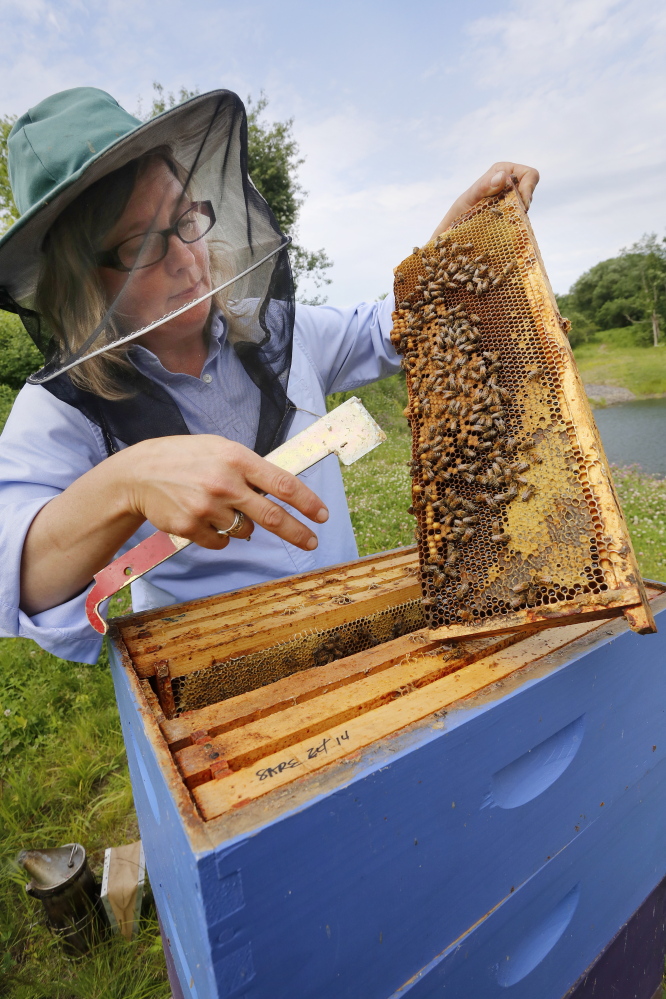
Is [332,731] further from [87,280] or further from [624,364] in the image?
[624,364]

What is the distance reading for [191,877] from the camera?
0.80 metres

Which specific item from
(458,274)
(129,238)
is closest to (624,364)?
(458,274)

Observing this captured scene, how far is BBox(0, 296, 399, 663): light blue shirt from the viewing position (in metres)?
1.70

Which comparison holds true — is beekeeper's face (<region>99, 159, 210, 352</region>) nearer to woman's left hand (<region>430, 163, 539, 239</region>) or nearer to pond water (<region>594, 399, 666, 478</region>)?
woman's left hand (<region>430, 163, 539, 239</region>)

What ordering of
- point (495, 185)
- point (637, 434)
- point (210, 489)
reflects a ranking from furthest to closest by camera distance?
1. point (637, 434)
2. point (495, 185)
3. point (210, 489)

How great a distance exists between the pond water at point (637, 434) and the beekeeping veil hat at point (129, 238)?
8.05m

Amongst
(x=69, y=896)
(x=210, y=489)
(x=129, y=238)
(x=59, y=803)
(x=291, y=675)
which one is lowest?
(x=69, y=896)

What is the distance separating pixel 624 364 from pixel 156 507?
19219 millimetres

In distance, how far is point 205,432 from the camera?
2.14m

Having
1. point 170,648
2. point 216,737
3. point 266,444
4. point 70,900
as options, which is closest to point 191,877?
point 216,737

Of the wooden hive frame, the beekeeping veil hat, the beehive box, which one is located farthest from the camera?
the beekeeping veil hat

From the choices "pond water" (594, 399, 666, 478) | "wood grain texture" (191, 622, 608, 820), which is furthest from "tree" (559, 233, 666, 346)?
"wood grain texture" (191, 622, 608, 820)

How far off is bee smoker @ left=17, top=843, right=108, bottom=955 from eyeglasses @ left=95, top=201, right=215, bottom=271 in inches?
103

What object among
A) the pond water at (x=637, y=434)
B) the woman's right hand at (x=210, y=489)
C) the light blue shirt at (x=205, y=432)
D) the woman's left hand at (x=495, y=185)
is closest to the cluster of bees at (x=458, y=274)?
the woman's left hand at (x=495, y=185)
